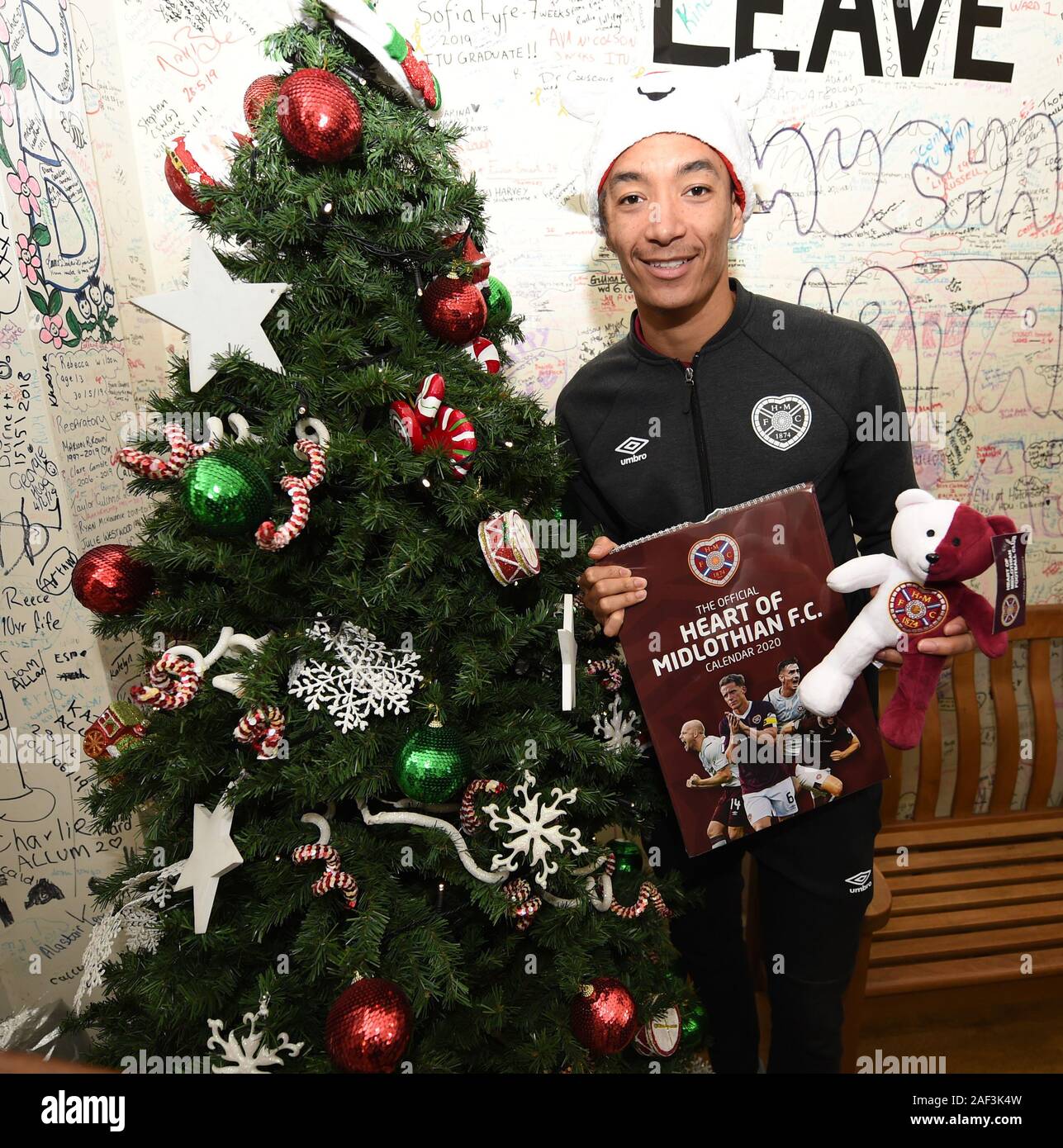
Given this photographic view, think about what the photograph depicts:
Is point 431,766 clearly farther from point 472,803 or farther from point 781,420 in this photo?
point 781,420

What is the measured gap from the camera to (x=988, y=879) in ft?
7.77

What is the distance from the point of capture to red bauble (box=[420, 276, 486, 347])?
1301 mm

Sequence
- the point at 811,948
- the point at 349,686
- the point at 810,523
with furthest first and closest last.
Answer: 1. the point at 811,948
2. the point at 810,523
3. the point at 349,686

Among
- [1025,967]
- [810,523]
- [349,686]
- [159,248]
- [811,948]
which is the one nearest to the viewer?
[349,686]

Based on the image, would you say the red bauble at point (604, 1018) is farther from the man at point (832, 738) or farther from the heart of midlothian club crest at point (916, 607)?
the heart of midlothian club crest at point (916, 607)

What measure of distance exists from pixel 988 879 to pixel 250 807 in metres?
2.23

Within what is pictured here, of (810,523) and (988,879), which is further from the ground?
(810,523)

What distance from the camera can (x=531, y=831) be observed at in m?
1.24

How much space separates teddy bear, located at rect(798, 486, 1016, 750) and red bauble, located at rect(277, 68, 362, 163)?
1.06 m

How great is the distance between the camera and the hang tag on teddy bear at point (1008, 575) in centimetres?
115

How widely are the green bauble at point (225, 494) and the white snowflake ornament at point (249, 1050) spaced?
0.75 meters
